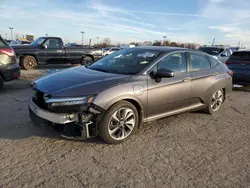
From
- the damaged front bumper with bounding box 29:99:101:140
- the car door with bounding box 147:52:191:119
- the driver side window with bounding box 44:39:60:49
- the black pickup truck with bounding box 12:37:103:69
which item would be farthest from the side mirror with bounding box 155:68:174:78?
the driver side window with bounding box 44:39:60:49

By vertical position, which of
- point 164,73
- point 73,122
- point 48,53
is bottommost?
point 73,122

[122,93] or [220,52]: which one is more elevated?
[220,52]

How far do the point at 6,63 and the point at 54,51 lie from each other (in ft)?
20.9

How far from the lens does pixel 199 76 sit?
477 centimetres

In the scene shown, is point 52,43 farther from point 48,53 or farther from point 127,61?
point 127,61

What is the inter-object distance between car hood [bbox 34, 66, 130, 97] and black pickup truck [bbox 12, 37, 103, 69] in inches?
305

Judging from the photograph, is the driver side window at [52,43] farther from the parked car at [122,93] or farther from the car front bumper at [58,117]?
the car front bumper at [58,117]

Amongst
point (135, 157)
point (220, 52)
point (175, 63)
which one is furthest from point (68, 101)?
point (220, 52)

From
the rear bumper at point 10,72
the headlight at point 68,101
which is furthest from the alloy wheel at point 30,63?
the headlight at point 68,101

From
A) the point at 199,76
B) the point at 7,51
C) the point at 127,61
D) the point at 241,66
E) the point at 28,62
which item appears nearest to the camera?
the point at 127,61

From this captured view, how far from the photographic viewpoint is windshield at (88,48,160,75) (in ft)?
13.5

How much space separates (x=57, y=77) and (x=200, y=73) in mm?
2895

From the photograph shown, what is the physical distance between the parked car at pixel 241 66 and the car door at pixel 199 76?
4.04 metres

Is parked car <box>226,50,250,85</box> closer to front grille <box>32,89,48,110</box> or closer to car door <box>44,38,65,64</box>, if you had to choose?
front grille <box>32,89,48,110</box>
